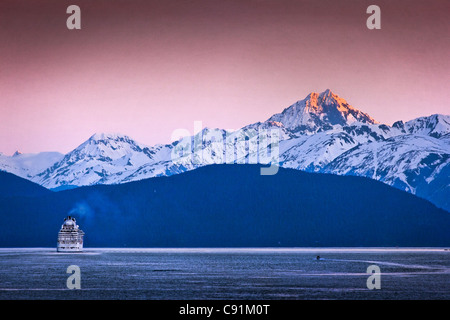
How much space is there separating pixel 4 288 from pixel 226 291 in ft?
96.3

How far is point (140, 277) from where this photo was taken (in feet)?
428

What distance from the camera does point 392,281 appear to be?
121 meters

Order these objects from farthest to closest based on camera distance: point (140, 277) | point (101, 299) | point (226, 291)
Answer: point (140, 277), point (226, 291), point (101, 299)
